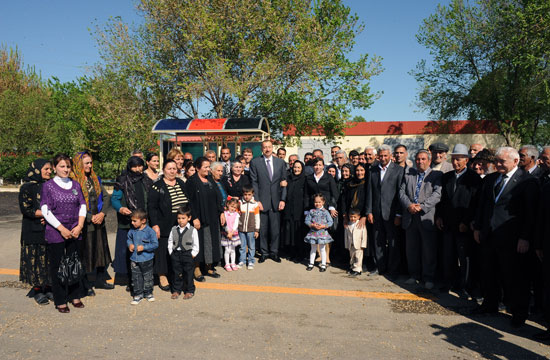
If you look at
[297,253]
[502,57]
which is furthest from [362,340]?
[502,57]

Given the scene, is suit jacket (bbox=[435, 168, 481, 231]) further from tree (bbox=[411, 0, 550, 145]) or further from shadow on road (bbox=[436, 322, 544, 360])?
tree (bbox=[411, 0, 550, 145])

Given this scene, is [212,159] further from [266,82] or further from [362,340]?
[266,82]

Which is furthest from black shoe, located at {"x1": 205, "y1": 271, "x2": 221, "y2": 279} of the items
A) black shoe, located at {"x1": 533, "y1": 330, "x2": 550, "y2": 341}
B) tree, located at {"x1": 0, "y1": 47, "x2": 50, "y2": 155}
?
tree, located at {"x1": 0, "y1": 47, "x2": 50, "y2": 155}

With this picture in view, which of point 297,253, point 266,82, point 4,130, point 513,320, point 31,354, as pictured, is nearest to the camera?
point 31,354

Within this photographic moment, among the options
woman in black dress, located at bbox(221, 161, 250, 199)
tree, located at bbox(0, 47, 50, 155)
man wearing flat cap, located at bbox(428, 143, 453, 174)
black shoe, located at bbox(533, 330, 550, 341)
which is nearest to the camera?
black shoe, located at bbox(533, 330, 550, 341)

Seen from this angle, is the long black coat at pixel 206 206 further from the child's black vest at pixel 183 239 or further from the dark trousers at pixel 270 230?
the dark trousers at pixel 270 230

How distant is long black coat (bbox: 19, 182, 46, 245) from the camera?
477 centimetres

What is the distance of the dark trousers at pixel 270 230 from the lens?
7.06 m

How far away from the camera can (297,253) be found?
7277 millimetres

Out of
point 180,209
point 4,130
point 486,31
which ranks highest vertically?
point 486,31

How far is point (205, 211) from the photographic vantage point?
5816 millimetres

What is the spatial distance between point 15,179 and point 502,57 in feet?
108

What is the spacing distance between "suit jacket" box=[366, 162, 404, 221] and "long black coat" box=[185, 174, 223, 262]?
2.44m

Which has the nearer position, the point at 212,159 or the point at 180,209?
the point at 180,209
